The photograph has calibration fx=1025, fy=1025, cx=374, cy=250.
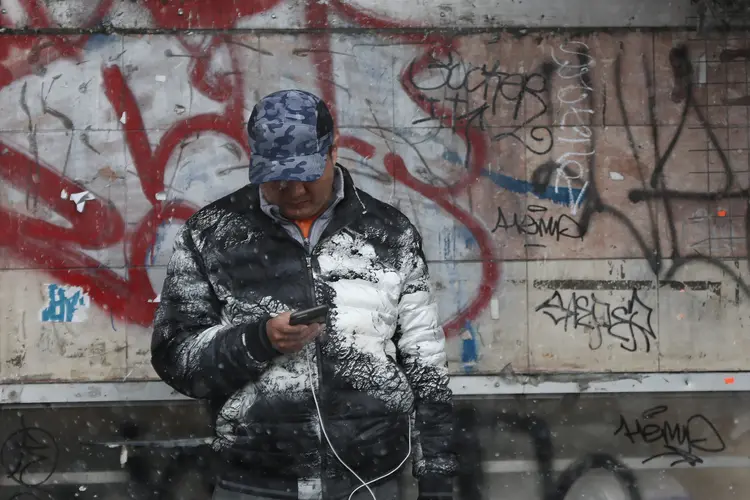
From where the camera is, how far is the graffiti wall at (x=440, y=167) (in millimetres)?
5938

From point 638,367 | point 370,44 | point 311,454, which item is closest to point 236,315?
point 311,454

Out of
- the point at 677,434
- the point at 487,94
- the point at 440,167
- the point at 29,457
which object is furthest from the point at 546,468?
the point at 29,457

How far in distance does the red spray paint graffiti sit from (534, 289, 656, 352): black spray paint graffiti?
418 millimetres

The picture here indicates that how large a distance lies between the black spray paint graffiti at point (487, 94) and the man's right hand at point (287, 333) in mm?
3306

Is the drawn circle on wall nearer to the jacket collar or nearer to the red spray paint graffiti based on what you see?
the red spray paint graffiti

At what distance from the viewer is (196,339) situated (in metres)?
3.08

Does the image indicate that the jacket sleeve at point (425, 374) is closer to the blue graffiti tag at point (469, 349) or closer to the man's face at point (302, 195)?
the man's face at point (302, 195)

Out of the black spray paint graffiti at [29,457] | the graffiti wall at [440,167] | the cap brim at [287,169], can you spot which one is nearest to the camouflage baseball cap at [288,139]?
the cap brim at [287,169]

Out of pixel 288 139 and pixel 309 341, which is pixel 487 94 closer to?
pixel 288 139

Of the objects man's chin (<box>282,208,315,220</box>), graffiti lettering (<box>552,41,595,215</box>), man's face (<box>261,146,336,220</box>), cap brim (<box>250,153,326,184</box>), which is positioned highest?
graffiti lettering (<box>552,41,595,215</box>)

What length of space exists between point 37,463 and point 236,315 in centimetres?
369

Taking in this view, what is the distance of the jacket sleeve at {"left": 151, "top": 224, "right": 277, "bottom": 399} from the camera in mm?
2969

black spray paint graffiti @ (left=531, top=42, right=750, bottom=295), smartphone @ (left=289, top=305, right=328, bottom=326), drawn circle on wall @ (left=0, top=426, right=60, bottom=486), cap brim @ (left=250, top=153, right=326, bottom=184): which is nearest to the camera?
smartphone @ (left=289, top=305, right=328, bottom=326)

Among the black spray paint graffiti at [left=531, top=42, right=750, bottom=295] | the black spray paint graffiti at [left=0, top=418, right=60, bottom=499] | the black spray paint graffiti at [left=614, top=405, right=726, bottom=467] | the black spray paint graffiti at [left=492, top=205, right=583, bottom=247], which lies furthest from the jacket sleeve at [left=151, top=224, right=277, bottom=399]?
the black spray paint graffiti at [left=614, top=405, right=726, bottom=467]
